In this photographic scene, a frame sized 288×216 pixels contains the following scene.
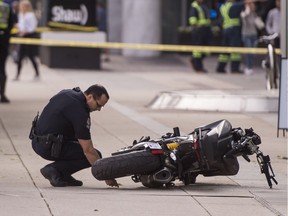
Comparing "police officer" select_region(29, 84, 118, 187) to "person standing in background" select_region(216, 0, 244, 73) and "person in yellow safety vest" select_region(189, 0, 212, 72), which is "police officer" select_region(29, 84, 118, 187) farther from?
"person in yellow safety vest" select_region(189, 0, 212, 72)

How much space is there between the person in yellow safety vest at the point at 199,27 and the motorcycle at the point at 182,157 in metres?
16.2

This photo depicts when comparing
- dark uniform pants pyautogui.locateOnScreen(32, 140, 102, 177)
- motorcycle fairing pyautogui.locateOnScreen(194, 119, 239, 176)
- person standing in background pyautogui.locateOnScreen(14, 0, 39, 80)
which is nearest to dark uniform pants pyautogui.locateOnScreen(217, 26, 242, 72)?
person standing in background pyautogui.locateOnScreen(14, 0, 39, 80)

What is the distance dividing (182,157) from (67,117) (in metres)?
1.11

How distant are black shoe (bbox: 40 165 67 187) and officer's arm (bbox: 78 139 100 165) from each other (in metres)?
0.37

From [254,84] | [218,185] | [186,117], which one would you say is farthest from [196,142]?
[254,84]

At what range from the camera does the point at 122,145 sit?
44.3 feet

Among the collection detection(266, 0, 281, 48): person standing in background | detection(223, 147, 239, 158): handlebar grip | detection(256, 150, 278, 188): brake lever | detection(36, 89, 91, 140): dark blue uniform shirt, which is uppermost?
detection(36, 89, 91, 140): dark blue uniform shirt

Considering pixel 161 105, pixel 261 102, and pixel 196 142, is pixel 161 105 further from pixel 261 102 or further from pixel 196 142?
pixel 196 142

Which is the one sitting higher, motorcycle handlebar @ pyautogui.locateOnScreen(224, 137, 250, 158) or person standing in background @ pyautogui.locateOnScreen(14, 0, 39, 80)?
motorcycle handlebar @ pyautogui.locateOnScreen(224, 137, 250, 158)

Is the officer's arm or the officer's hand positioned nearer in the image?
the officer's arm

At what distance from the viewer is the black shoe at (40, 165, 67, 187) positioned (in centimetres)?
1038

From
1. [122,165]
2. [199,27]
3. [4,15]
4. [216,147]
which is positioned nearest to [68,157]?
[122,165]

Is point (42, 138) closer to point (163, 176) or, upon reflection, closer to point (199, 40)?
point (163, 176)

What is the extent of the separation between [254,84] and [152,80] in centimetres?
240
